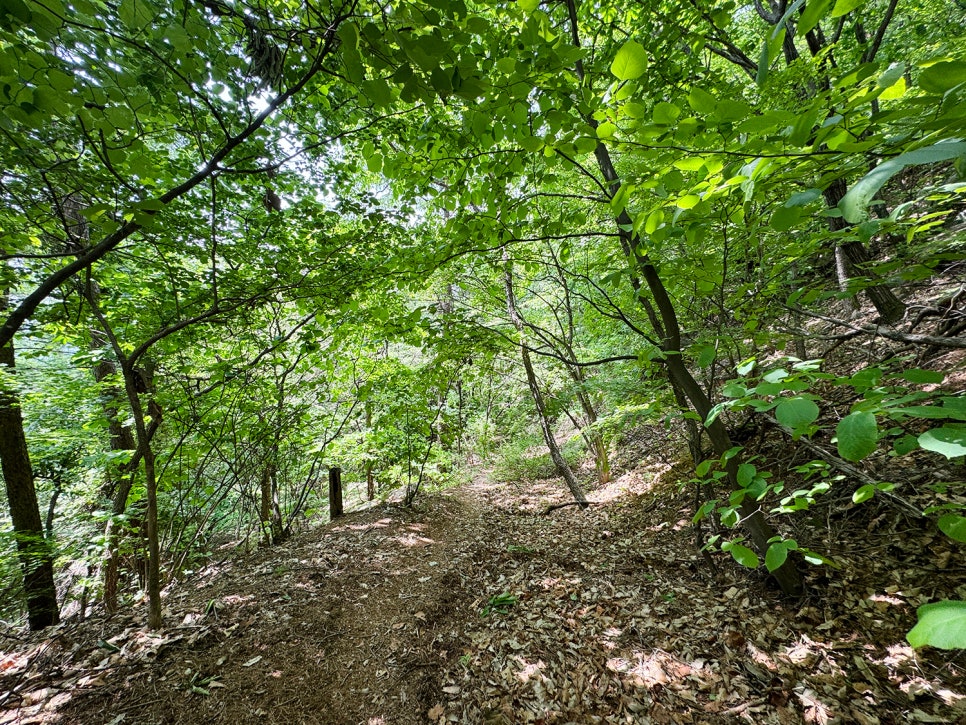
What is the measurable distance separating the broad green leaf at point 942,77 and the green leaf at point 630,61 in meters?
0.67

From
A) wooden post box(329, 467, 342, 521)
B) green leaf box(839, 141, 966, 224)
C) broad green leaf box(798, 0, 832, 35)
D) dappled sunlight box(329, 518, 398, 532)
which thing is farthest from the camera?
wooden post box(329, 467, 342, 521)

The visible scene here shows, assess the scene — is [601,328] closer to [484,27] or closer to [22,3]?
[484,27]

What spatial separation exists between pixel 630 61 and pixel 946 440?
1389 millimetres

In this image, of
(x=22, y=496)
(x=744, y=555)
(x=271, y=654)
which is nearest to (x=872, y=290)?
(x=744, y=555)

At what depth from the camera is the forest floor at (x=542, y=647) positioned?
8.37 ft

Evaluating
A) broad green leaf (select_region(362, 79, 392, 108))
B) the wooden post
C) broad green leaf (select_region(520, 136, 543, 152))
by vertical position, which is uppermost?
broad green leaf (select_region(520, 136, 543, 152))

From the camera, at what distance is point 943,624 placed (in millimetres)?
726

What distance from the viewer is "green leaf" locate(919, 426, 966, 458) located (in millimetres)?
879

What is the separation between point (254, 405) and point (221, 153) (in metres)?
4.47

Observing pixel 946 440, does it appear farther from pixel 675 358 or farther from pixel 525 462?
pixel 525 462

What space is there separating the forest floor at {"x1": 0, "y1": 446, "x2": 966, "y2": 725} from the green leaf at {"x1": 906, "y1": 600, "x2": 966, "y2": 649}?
251 centimetres

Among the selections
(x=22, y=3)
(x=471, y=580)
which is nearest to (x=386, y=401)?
(x=471, y=580)

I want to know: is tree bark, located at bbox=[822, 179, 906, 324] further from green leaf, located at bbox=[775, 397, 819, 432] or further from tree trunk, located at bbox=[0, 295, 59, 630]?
tree trunk, located at bbox=[0, 295, 59, 630]

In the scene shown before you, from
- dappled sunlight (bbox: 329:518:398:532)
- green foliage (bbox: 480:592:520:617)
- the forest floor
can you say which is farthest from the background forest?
green foliage (bbox: 480:592:520:617)
